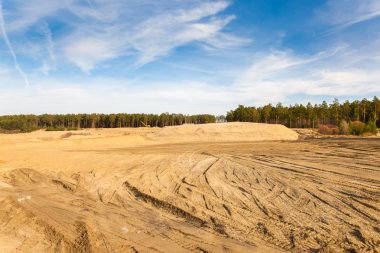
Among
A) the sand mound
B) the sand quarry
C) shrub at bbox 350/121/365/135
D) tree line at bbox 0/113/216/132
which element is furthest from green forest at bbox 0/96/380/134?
the sand quarry

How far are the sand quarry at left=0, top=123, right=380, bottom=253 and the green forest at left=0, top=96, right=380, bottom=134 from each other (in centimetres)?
4768

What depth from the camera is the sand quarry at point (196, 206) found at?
616cm

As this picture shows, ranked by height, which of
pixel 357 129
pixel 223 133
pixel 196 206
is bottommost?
pixel 196 206

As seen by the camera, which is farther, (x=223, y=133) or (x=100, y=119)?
(x=100, y=119)

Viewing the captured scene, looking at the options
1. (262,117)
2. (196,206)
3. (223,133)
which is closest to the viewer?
(196,206)

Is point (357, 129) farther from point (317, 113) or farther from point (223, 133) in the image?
point (317, 113)

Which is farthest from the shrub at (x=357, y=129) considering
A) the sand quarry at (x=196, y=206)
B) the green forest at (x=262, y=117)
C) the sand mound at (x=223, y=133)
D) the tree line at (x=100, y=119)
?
the tree line at (x=100, y=119)

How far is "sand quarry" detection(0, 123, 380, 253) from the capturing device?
20.2 feet

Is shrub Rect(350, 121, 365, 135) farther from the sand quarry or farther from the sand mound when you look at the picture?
the sand quarry

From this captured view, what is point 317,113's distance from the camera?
84.1 meters

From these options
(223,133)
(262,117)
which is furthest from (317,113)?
(223,133)

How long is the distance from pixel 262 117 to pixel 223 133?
61698mm

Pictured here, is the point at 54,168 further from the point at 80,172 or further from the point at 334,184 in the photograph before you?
the point at 334,184

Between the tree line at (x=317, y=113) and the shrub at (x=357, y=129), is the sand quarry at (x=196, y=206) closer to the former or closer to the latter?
the shrub at (x=357, y=129)
